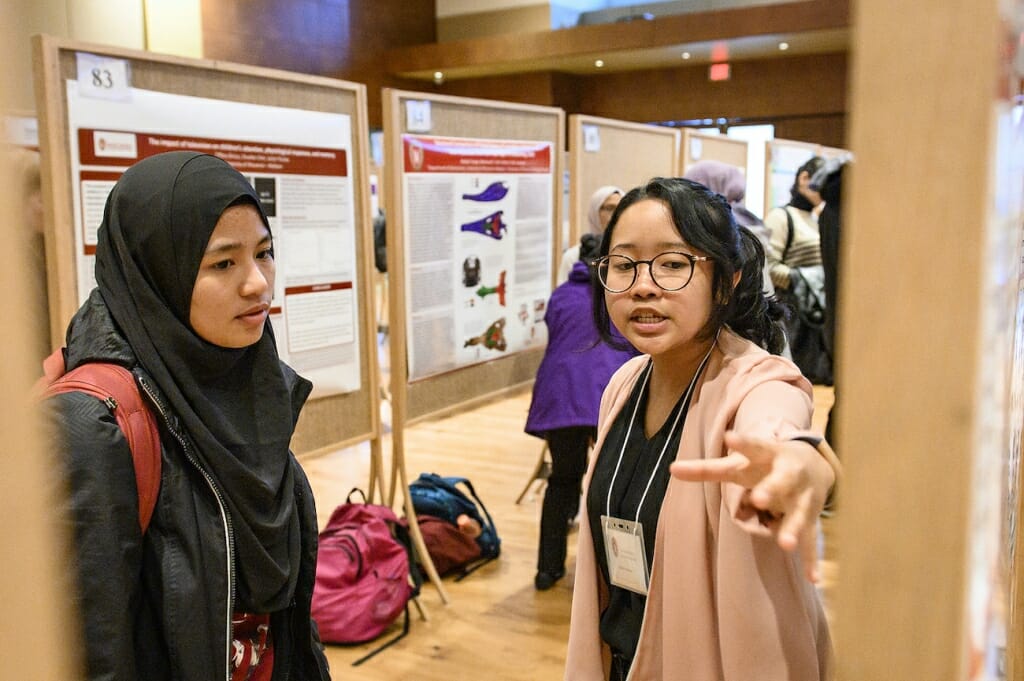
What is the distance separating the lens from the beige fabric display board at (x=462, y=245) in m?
3.37

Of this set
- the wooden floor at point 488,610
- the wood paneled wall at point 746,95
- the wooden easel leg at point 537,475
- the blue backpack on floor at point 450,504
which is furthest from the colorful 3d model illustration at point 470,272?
the wood paneled wall at point 746,95

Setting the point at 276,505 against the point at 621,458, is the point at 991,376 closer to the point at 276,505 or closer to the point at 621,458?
the point at 621,458

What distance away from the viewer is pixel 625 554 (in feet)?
4.96

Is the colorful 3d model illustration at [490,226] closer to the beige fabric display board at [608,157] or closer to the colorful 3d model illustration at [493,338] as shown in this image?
the colorful 3d model illustration at [493,338]

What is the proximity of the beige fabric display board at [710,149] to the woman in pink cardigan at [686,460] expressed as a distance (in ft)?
14.5

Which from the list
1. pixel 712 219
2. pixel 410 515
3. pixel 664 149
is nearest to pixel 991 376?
pixel 712 219

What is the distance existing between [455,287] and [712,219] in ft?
7.34

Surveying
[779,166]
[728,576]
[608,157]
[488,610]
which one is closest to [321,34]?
[779,166]

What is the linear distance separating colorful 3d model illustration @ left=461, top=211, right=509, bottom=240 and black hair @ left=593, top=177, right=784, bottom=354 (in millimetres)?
2176

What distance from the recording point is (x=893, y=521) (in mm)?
479

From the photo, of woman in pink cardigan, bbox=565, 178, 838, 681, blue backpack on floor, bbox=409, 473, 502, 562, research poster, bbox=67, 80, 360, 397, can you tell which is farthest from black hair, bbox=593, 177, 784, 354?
blue backpack on floor, bbox=409, 473, 502, 562

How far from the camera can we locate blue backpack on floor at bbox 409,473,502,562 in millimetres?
3838

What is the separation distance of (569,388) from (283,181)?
4.30ft

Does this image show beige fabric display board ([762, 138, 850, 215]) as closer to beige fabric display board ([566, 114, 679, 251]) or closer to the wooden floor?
beige fabric display board ([566, 114, 679, 251])
